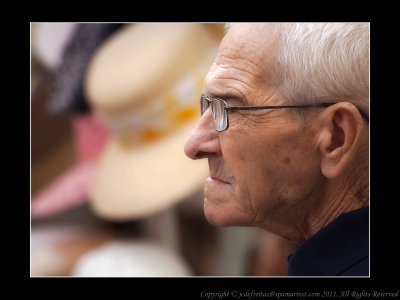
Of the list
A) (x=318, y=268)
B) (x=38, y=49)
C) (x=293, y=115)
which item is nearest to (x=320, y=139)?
(x=293, y=115)

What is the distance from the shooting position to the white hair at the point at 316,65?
2.48ft

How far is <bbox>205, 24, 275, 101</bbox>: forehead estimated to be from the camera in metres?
0.79

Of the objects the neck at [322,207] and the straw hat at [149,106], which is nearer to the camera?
the neck at [322,207]

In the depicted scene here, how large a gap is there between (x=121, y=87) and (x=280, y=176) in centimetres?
67

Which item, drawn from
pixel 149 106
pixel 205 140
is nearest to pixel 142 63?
pixel 149 106

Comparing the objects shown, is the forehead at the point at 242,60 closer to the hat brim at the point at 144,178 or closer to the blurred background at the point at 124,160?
the blurred background at the point at 124,160

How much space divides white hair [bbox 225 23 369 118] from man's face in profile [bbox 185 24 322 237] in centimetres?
2

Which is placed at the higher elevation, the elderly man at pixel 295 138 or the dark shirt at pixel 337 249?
the elderly man at pixel 295 138

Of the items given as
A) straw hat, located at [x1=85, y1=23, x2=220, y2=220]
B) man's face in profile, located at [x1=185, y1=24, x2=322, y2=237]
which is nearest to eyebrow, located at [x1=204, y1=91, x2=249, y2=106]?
man's face in profile, located at [x1=185, y1=24, x2=322, y2=237]

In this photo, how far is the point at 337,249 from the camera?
80cm

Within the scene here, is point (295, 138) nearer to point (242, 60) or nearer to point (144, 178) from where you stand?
point (242, 60)

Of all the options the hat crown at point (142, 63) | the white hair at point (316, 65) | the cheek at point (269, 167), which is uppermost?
the hat crown at point (142, 63)

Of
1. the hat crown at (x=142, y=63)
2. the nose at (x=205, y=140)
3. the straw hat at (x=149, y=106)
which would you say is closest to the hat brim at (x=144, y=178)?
the straw hat at (x=149, y=106)

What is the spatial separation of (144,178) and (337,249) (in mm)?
706
